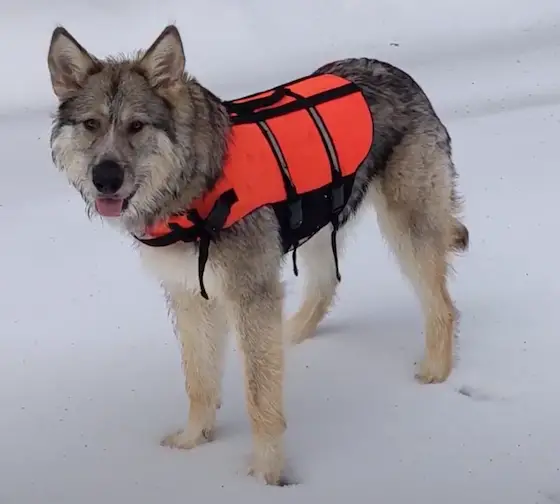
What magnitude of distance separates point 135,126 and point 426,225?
145 cm

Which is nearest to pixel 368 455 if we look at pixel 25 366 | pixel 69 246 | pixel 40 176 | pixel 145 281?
pixel 25 366

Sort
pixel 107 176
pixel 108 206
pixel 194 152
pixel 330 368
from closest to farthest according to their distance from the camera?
pixel 107 176
pixel 108 206
pixel 194 152
pixel 330 368

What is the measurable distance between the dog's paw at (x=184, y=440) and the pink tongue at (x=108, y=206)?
101 cm

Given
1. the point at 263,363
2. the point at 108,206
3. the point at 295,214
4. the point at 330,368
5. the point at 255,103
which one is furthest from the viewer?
the point at 330,368

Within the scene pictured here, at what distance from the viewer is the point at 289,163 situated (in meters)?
3.12

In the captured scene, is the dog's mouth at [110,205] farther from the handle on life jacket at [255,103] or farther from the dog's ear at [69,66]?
the handle on life jacket at [255,103]

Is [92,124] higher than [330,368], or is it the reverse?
[92,124]

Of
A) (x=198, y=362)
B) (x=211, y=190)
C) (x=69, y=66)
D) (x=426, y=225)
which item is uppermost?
(x=69, y=66)

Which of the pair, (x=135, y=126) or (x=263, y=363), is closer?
(x=135, y=126)

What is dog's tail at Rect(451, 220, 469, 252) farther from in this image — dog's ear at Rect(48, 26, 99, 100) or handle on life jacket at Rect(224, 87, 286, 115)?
dog's ear at Rect(48, 26, 99, 100)

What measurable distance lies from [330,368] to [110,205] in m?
1.48

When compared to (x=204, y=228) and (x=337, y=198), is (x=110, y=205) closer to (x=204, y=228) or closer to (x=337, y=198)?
(x=204, y=228)

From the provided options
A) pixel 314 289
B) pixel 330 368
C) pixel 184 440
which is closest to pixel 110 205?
pixel 184 440

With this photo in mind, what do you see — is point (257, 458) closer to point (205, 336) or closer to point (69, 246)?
point (205, 336)
